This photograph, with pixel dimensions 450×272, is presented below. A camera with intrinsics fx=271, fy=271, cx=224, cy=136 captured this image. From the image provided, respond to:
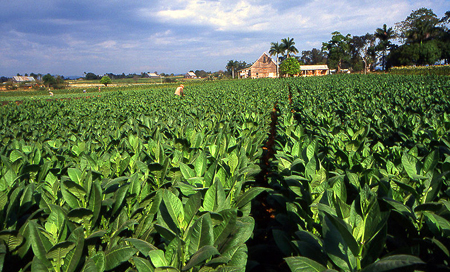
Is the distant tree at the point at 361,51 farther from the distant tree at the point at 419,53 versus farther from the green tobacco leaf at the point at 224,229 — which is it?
the green tobacco leaf at the point at 224,229

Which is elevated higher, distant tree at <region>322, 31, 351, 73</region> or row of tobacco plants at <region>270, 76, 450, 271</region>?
distant tree at <region>322, 31, 351, 73</region>

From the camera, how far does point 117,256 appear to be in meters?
1.55

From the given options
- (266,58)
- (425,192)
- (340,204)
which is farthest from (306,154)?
(266,58)

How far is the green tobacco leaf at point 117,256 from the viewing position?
152cm

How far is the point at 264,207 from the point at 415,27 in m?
106

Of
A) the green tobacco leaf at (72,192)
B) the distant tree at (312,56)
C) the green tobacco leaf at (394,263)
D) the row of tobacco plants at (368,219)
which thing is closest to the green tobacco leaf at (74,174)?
the green tobacco leaf at (72,192)

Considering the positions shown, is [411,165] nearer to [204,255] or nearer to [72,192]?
[204,255]

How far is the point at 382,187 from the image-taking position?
A: 1989 millimetres

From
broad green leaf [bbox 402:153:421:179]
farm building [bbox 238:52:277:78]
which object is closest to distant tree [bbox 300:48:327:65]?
farm building [bbox 238:52:277:78]

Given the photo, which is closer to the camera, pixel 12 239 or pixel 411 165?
pixel 12 239

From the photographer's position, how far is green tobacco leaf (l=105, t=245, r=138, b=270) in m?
1.52

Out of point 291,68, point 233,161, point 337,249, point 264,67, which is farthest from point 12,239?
point 264,67

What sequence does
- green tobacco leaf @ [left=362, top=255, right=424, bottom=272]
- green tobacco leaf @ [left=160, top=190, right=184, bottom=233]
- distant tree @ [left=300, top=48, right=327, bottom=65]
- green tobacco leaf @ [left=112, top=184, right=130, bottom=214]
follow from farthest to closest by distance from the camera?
distant tree @ [left=300, top=48, right=327, bottom=65] < green tobacco leaf @ [left=112, top=184, right=130, bottom=214] < green tobacco leaf @ [left=160, top=190, right=184, bottom=233] < green tobacco leaf @ [left=362, top=255, right=424, bottom=272]

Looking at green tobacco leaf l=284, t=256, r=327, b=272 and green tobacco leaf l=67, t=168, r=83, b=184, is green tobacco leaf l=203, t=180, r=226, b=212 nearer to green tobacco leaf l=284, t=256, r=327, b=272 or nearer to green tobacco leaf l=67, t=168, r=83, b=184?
green tobacco leaf l=284, t=256, r=327, b=272
